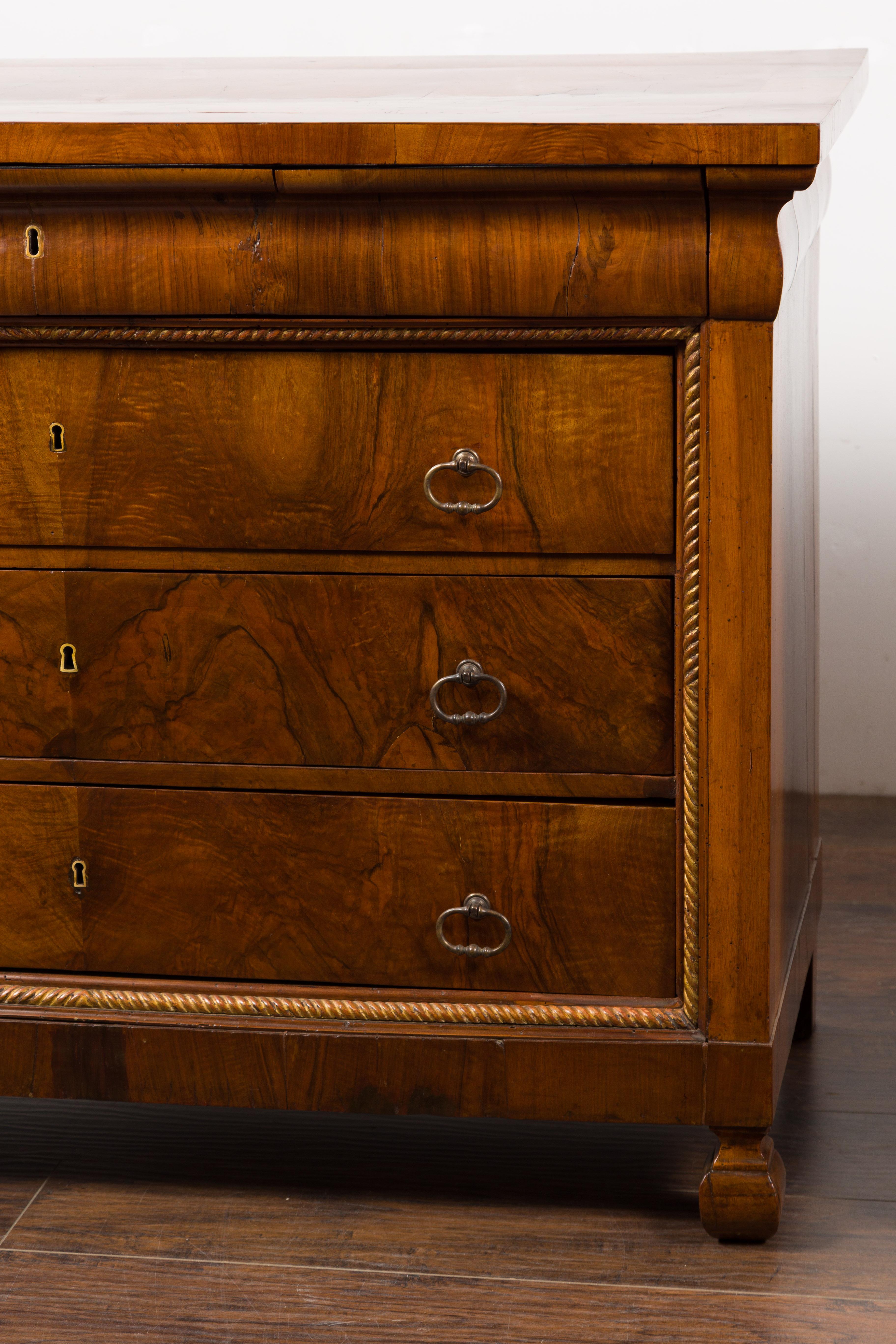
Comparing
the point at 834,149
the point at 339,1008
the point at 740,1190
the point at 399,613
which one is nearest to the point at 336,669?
the point at 399,613

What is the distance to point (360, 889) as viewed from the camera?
129 centimetres

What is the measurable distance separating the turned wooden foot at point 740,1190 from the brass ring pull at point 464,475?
55 centimetres

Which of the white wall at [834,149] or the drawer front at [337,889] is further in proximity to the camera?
the white wall at [834,149]

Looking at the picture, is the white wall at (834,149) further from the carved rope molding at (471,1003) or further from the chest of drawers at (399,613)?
the carved rope molding at (471,1003)

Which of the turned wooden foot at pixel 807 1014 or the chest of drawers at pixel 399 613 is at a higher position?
the chest of drawers at pixel 399 613

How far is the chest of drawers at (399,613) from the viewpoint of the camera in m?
1.19

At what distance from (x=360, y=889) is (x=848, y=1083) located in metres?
0.60

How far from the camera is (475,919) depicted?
128cm

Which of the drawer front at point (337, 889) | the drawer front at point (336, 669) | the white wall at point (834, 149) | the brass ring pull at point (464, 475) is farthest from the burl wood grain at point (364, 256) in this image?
the white wall at point (834, 149)

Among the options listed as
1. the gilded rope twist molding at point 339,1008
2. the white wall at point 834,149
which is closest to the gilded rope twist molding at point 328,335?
the gilded rope twist molding at point 339,1008

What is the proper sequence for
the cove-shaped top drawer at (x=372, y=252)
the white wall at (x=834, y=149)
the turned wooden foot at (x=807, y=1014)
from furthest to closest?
the white wall at (x=834, y=149) → the turned wooden foot at (x=807, y=1014) → the cove-shaped top drawer at (x=372, y=252)

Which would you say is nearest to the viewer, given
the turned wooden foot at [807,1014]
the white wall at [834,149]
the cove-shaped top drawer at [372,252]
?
the cove-shaped top drawer at [372,252]

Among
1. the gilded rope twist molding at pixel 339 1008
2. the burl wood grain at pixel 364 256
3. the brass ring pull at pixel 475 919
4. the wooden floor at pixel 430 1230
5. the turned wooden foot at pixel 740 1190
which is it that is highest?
the burl wood grain at pixel 364 256

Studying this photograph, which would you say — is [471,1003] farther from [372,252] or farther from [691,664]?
[372,252]
